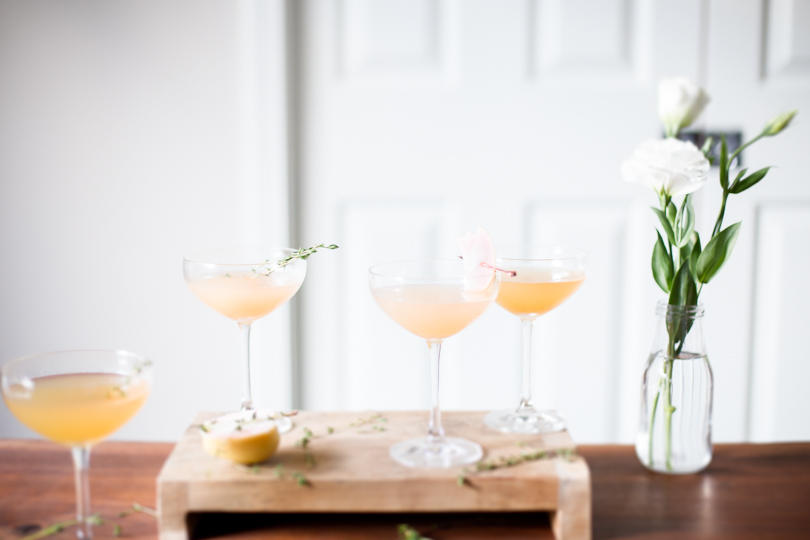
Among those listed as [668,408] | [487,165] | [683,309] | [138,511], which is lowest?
[138,511]

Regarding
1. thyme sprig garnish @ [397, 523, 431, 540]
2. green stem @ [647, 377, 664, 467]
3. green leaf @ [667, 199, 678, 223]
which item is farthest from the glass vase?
thyme sprig garnish @ [397, 523, 431, 540]

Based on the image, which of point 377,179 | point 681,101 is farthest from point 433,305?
point 377,179

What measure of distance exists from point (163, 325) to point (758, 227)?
1612 millimetres

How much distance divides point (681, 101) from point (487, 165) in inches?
42.2

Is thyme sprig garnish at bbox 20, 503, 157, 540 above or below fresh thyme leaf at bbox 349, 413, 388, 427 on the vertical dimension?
below

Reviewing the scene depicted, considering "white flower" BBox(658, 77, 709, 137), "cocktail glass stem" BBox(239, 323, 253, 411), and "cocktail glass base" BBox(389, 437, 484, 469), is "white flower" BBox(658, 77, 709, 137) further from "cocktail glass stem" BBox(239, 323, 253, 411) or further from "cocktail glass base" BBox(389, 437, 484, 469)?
"cocktail glass stem" BBox(239, 323, 253, 411)

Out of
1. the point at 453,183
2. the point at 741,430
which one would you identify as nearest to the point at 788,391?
the point at 741,430

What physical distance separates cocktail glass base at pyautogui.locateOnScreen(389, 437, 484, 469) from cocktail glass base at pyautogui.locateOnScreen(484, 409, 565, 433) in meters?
0.07

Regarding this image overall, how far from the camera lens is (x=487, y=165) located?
6.51 feet

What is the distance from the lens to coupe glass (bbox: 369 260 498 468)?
0.92m

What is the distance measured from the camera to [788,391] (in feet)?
6.78

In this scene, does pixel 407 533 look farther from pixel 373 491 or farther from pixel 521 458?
pixel 521 458

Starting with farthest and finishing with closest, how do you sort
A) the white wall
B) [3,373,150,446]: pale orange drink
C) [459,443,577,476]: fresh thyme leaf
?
the white wall
[459,443,577,476]: fresh thyme leaf
[3,373,150,446]: pale orange drink

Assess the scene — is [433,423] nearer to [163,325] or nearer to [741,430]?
[163,325]
